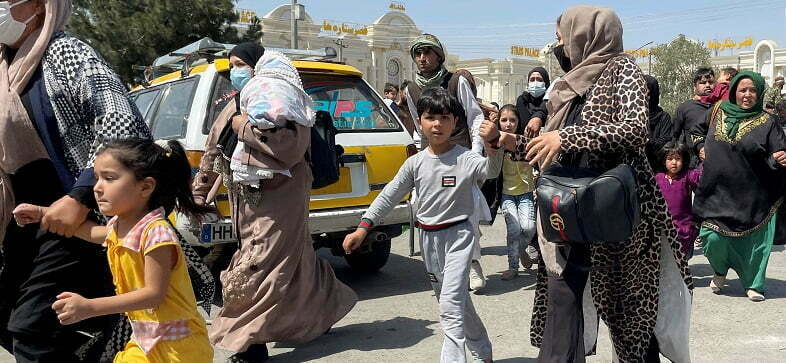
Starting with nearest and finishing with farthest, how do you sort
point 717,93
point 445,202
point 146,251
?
1. point 146,251
2. point 445,202
3. point 717,93

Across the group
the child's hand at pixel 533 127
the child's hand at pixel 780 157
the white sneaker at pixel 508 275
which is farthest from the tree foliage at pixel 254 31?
the child's hand at pixel 533 127

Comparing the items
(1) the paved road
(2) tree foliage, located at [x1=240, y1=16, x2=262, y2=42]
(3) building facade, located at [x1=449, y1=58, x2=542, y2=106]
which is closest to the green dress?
(1) the paved road

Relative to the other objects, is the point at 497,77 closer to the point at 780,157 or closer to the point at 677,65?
the point at 677,65

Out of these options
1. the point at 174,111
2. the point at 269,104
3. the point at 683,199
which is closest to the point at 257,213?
the point at 269,104

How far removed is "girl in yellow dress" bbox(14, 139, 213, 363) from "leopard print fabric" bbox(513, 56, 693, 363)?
5.05 ft

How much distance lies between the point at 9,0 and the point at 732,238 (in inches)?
214

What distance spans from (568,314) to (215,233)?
2.91m

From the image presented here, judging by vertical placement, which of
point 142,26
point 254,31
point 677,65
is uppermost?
point 142,26

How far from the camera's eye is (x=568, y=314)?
3225 millimetres

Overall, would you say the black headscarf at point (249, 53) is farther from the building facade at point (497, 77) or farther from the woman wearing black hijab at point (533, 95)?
the building facade at point (497, 77)

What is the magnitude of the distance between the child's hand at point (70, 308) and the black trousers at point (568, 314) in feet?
6.22

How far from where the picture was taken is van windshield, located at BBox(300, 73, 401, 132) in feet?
20.2

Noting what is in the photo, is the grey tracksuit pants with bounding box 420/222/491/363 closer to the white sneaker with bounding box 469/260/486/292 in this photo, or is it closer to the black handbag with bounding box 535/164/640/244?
the black handbag with bounding box 535/164/640/244

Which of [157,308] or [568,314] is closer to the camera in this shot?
[157,308]
